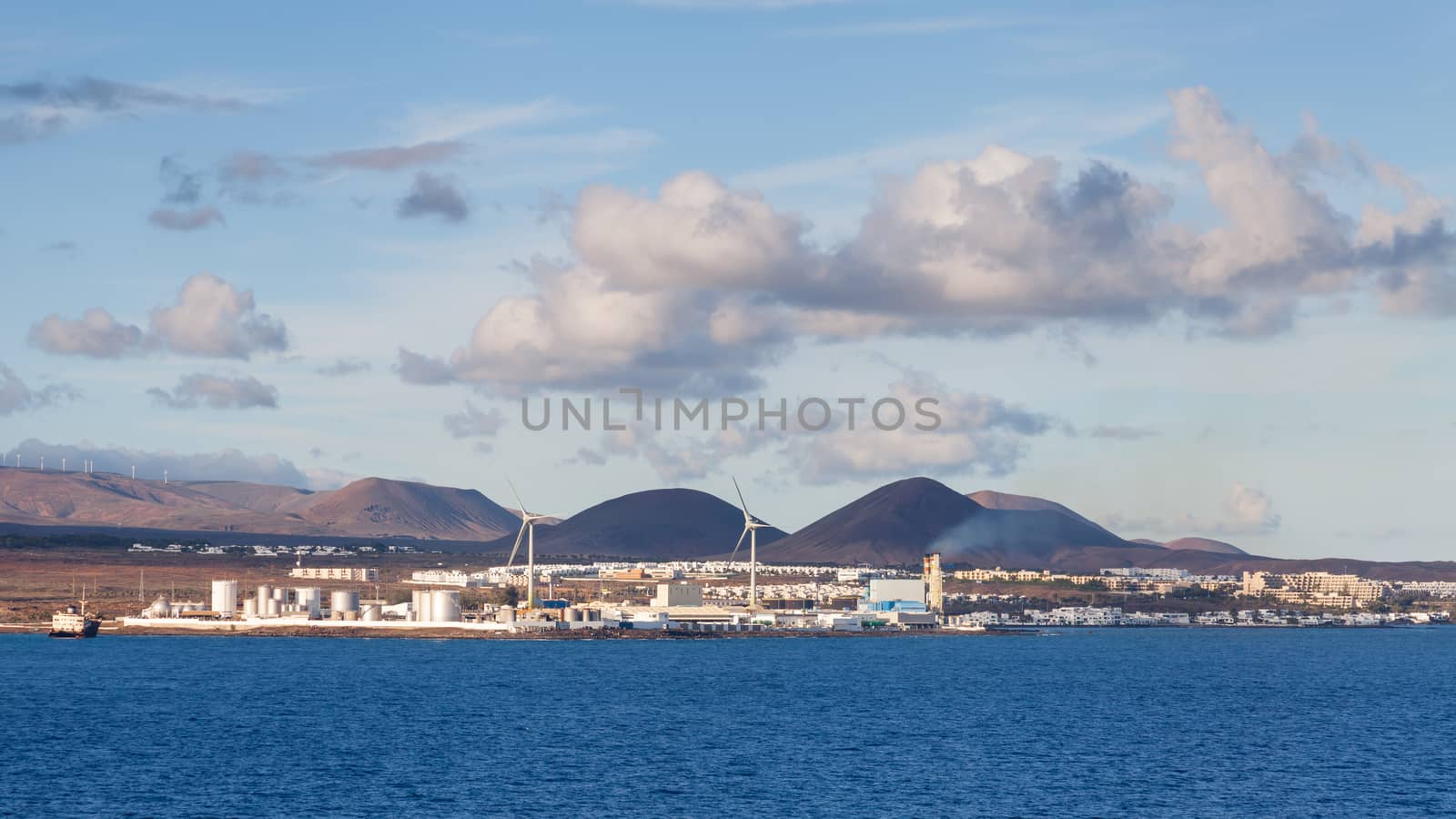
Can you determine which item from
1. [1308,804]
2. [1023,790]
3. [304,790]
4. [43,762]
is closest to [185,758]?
[43,762]

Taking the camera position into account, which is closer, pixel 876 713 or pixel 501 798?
pixel 501 798

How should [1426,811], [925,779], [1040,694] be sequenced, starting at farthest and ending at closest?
[1040,694], [925,779], [1426,811]

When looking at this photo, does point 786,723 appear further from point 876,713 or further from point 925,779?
point 925,779

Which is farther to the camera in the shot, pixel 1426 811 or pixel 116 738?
pixel 116 738

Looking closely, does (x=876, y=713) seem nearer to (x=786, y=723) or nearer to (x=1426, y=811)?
(x=786, y=723)

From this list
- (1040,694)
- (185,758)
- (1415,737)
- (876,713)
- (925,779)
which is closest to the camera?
(925,779)

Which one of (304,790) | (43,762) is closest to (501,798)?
(304,790)
